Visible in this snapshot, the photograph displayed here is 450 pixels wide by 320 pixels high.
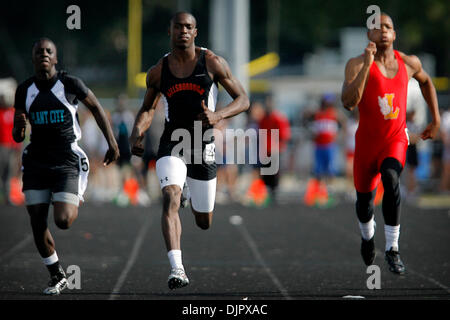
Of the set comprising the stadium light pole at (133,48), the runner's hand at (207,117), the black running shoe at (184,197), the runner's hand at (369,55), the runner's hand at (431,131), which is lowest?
the black running shoe at (184,197)

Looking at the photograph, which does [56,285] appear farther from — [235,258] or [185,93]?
[235,258]

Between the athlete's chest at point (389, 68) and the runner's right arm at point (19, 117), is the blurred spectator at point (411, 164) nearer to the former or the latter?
the athlete's chest at point (389, 68)

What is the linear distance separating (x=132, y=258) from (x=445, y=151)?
12973mm

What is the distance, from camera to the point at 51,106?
7.84 metres

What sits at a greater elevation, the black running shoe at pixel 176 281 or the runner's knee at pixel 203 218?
the runner's knee at pixel 203 218

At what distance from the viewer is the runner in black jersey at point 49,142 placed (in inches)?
308

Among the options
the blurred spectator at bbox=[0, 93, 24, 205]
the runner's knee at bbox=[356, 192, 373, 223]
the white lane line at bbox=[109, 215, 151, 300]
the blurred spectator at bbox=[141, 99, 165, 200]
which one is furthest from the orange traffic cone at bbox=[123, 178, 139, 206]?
the runner's knee at bbox=[356, 192, 373, 223]

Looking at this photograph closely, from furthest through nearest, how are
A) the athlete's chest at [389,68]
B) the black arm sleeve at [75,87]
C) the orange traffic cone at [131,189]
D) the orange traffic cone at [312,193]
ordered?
1. the orange traffic cone at [131,189]
2. the orange traffic cone at [312,193]
3. the athlete's chest at [389,68]
4. the black arm sleeve at [75,87]

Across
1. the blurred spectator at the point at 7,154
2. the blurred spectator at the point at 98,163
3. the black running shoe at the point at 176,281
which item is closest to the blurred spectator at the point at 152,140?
the blurred spectator at the point at 98,163

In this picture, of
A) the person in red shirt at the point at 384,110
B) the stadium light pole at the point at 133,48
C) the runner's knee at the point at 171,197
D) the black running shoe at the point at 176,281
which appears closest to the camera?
the black running shoe at the point at 176,281

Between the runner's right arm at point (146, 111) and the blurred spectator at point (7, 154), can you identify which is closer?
the runner's right arm at point (146, 111)

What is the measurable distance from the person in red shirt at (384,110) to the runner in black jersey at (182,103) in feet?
3.68
